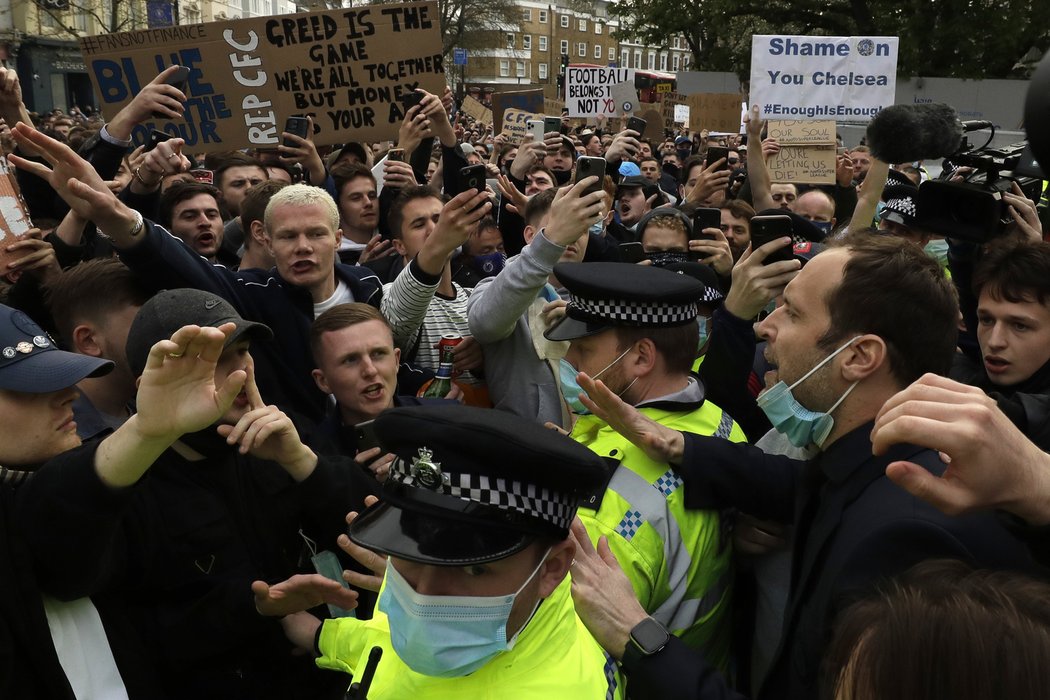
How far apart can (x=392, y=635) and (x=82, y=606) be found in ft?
2.96

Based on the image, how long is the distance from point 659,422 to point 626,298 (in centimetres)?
39

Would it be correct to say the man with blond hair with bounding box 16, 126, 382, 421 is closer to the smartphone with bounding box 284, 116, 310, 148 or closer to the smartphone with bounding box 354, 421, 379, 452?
the smartphone with bounding box 354, 421, 379, 452

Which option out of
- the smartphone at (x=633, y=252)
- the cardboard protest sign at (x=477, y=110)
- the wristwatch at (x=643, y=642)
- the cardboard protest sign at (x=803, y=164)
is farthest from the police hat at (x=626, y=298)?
the cardboard protest sign at (x=477, y=110)

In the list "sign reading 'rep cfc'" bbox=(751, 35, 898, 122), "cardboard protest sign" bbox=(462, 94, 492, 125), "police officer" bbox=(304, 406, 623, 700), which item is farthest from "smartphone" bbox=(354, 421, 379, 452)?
"cardboard protest sign" bbox=(462, 94, 492, 125)

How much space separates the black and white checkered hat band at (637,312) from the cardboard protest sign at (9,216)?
99.2 inches

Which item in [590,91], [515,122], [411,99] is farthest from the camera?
[590,91]

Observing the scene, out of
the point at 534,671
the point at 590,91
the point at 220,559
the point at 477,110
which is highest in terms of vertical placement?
the point at 590,91

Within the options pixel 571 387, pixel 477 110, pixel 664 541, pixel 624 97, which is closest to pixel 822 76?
pixel 624 97

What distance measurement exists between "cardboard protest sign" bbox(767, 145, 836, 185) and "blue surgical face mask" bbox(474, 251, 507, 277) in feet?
11.6

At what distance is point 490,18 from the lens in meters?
49.8

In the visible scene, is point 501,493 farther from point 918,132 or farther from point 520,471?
point 918,132

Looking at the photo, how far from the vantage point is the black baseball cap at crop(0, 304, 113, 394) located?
2127mm

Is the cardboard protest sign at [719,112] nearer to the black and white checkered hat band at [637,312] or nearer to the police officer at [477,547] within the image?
the black and white checkered hat band at [637,312]

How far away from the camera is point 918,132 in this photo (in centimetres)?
338
